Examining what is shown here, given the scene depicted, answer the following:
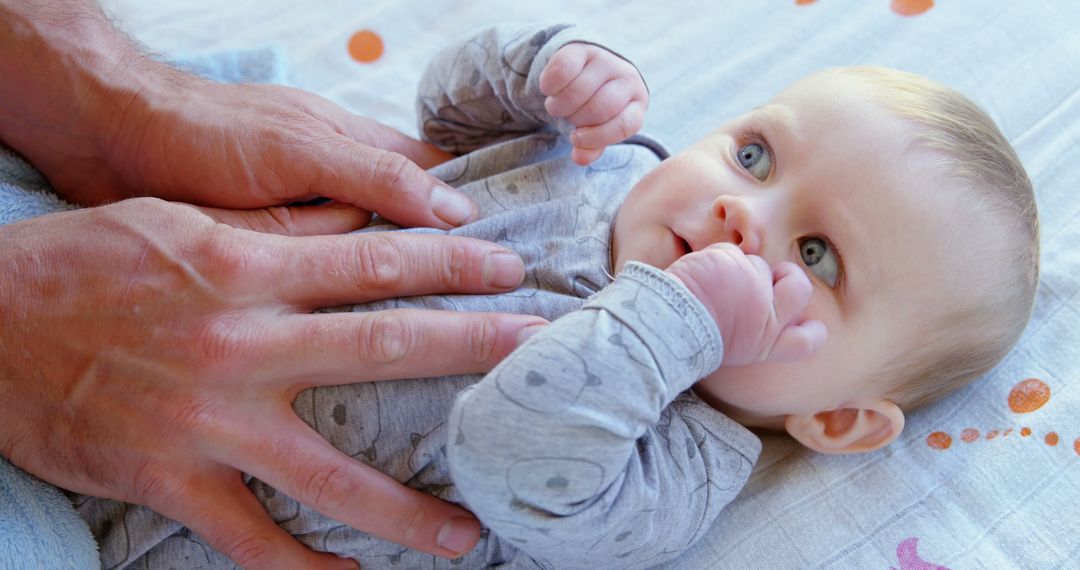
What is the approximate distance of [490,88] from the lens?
4.44ft

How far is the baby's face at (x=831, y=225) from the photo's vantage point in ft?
3.31

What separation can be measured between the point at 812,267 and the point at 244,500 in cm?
75

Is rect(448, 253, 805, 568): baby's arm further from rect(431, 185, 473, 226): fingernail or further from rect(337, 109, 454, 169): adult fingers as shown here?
rect(337, 109, 454, 169): adult fingers

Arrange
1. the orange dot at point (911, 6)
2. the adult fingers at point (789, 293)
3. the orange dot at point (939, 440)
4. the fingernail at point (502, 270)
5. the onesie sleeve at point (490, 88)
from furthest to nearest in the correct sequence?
the orange dot at point (911, 6)
the onesie sleeve at point (490, 88)
the orange dot at point (939, 440)
the fingernail at point (502, 270)
the adult fingers at point (789, 293)

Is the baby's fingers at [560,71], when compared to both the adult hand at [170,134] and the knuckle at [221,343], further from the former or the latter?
the knuckle at [221,343]

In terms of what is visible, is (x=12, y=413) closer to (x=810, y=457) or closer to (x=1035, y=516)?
(x=810, y=457)

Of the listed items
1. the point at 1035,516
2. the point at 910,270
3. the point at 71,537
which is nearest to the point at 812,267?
the point at 910,270

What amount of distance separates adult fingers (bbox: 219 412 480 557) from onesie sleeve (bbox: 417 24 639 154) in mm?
586

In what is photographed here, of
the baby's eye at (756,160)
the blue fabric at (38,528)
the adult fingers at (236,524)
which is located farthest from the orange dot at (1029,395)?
the blue fabric at (38,528)

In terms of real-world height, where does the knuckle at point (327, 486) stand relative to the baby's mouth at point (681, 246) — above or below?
below

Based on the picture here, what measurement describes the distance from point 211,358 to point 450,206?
0.38 metres

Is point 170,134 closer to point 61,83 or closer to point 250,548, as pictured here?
point 61,83

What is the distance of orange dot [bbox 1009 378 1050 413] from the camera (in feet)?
3.93

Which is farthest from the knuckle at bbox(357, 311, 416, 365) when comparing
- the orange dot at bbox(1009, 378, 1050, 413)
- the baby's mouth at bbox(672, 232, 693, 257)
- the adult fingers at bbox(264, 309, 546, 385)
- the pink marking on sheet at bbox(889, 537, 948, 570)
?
the orange dot at bbox(1009, 378, 1050, 413)
